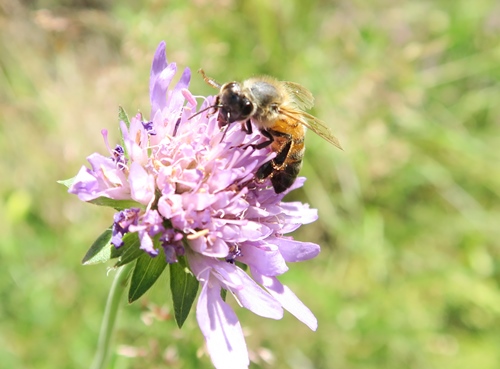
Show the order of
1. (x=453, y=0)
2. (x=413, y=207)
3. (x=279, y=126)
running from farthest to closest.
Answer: (x=453, y=0)
(x=413, y=207)
(x=279, y=126)

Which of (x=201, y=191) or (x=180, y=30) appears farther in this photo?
(x=180, y=30)

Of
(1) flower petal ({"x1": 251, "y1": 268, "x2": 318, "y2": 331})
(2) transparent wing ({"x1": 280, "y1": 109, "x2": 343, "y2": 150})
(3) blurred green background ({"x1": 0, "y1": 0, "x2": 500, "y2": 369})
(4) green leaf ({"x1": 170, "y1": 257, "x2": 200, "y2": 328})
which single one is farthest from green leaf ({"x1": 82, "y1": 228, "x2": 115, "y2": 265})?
(3) blurred green background ({"x1": 0, "y1": 0, "x2": 500, "y2": 369})

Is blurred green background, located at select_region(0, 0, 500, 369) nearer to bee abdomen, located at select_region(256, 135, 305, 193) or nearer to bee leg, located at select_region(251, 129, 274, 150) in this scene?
bee abdomen, located at select_region(256, 135, 305, 193)

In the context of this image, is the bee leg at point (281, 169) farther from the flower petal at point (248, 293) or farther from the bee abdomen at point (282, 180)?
the flower petal at point (248, 293)

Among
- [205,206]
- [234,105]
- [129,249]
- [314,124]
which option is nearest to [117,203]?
[129,249]

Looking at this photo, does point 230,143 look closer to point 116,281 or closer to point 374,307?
point 116,281

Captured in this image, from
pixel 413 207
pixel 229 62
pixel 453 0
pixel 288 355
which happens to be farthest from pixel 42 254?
pixel 453 0

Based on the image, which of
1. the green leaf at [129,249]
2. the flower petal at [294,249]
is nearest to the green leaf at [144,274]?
the green leaf at [129,249]
